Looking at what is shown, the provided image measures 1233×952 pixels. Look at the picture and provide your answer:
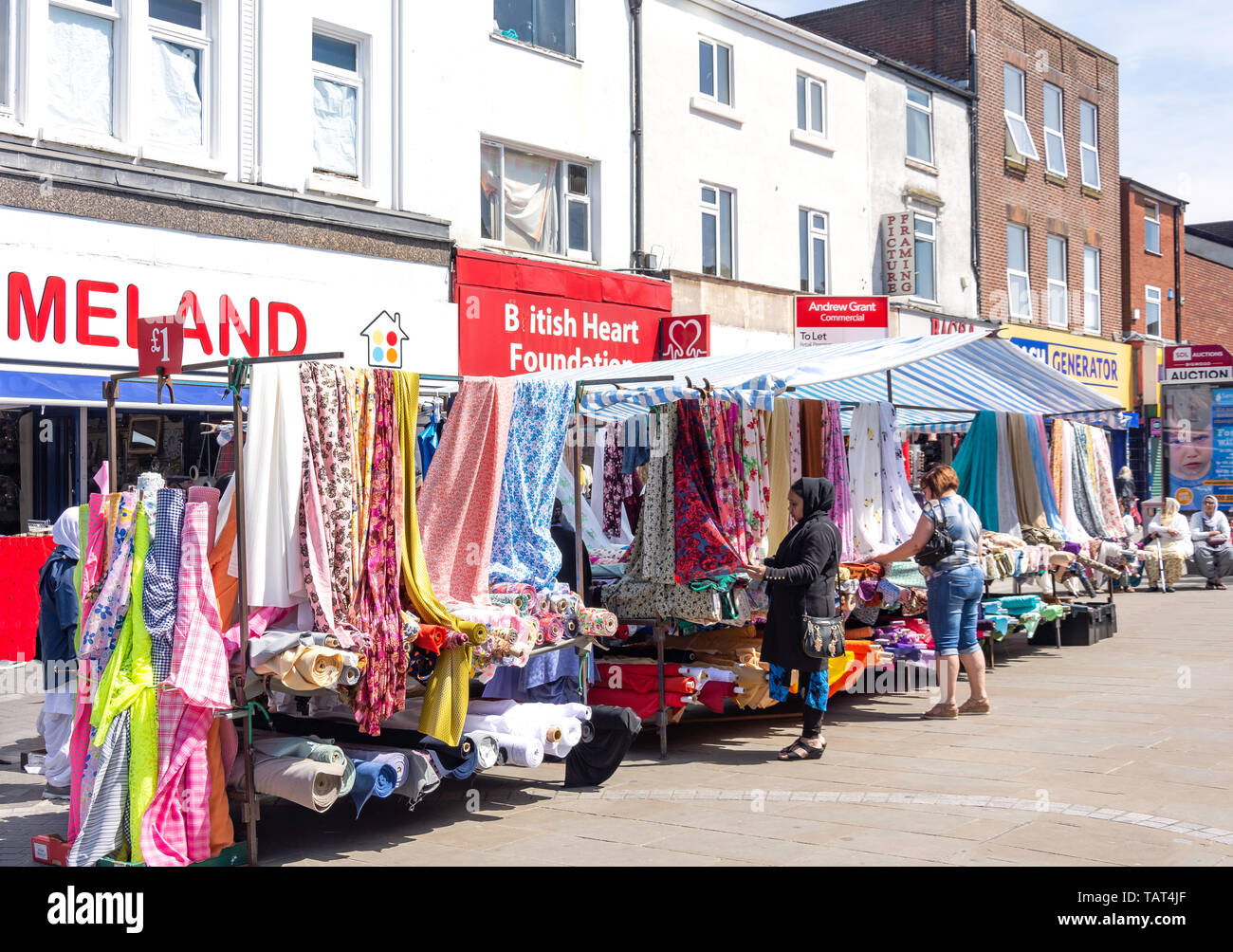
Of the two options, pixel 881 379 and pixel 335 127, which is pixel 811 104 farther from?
pixel 881 379

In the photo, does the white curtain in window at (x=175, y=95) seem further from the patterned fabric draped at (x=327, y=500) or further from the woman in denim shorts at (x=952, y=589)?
the woman in denim shorts at (x=952, y=589)

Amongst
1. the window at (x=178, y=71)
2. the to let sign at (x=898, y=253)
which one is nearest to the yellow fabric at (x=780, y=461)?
the window at (x=178, y=71)

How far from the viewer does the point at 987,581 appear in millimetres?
12180

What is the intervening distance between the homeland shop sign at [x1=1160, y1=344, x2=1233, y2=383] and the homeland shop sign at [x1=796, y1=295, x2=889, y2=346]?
7.61 m

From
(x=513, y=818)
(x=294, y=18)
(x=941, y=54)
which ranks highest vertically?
(x=941, y=54)

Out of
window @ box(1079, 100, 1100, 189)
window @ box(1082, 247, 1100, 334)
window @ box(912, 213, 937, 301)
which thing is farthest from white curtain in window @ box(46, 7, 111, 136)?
window @ box(1079, 100, 1100, 189)

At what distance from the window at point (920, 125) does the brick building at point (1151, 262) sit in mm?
9248

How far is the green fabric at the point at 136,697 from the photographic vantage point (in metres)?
5.79

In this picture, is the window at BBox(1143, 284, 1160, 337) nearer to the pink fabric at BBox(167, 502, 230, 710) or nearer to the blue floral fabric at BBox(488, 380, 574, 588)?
the blue floral fabric at BBox(488, 380, 574, 588)

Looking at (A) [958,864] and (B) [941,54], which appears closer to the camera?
(A) [958,864]
